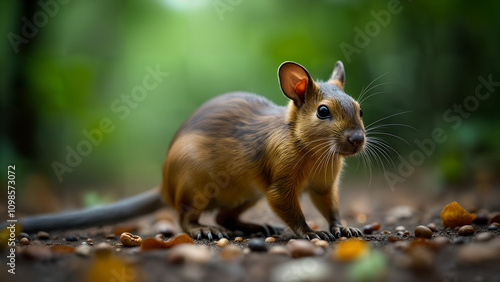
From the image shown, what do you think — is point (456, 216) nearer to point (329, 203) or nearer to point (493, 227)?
point (493, 227)

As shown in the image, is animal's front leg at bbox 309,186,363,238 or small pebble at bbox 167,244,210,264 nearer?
small pebble at bbox 167,244,210,264

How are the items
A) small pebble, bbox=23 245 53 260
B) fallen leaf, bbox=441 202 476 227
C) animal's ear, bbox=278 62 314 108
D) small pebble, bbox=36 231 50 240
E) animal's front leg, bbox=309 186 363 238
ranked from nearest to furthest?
small pebble, bbox=23 245 53 260 < animal's ear, bbox=278 62 314 108 < fallen leaf, bbox=441 202 476 227 < animal's front leg, bbox=309 186 363 238 < small pebble, bbox=36 231 50 240

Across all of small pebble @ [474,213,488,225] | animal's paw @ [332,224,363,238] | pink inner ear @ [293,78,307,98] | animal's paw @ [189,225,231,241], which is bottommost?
animal's paw @ [189,225,231,241]

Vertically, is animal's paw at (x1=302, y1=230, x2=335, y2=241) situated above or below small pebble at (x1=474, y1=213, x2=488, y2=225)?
below

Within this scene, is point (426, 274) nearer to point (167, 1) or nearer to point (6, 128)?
point (6, 128)

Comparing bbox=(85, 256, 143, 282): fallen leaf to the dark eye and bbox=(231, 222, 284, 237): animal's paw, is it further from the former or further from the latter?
bbox=(231, 222, 284, 237): animal's paw

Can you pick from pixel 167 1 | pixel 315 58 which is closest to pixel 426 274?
pixel 315 58

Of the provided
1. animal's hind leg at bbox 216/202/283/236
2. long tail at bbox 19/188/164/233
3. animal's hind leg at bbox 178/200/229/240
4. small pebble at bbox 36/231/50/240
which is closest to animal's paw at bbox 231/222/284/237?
animal's hind leg at bbox 216/202/283/236

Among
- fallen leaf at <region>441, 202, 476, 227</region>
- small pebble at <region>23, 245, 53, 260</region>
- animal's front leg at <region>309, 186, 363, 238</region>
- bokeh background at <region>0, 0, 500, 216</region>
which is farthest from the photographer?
bokeh background at <region>0, 0, 500, 216</region>
